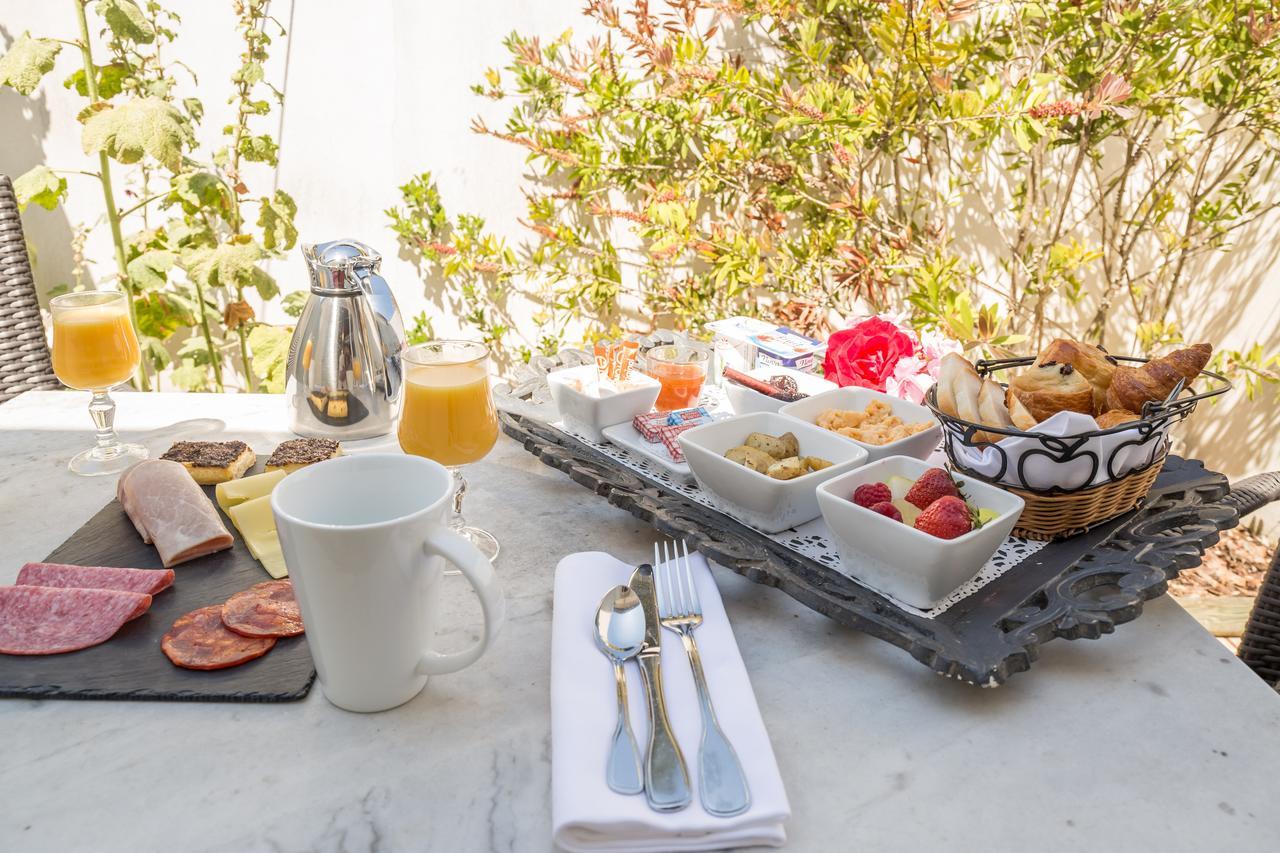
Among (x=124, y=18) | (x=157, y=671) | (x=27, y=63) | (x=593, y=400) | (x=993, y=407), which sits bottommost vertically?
(x=157, y=671)

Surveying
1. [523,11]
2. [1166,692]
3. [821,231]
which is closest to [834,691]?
[1166,692]

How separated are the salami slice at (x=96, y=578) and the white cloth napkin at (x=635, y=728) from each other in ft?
1.33

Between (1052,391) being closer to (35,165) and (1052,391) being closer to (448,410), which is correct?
(448,410)

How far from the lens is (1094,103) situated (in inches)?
66.4

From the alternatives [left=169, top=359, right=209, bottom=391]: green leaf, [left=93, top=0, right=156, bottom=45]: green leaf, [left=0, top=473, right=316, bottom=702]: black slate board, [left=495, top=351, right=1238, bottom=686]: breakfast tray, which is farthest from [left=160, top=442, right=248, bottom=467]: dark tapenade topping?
[left=169, top=359, right=209, bottom=391]: green leaf

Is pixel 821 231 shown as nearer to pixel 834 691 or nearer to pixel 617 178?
pixel 617 178

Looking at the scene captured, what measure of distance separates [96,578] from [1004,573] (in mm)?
949

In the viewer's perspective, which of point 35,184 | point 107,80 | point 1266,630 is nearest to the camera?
point 1266,630

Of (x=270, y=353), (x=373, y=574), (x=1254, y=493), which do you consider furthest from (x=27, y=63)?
(x=1254, y=493)

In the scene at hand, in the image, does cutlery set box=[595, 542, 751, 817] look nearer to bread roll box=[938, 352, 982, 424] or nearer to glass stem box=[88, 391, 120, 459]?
bread roll box=[938, 352, 982, 424]

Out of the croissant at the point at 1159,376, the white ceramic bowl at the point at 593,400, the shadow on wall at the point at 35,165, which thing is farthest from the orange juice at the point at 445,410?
the shadow on wall at the point at 35,165

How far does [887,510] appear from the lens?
877 mm

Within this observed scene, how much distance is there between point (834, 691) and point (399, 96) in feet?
8.08

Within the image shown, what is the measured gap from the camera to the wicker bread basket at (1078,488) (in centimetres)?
94
